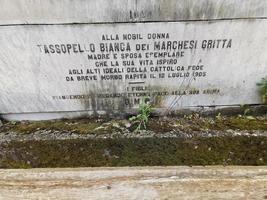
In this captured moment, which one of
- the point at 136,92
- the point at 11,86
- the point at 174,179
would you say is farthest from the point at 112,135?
the point at 11,86

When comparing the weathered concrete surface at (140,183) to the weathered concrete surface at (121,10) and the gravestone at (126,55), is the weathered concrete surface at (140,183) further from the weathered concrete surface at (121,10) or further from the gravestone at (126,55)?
the weathered concrete surface at (121,10)

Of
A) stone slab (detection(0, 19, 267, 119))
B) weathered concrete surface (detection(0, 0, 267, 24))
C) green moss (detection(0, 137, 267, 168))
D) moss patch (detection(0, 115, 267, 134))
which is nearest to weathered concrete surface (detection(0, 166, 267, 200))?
green moss (detection(0, 137, 267, 168))

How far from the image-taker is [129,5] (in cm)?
248

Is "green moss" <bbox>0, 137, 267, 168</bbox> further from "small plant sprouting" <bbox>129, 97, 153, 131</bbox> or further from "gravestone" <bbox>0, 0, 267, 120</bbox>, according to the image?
"gravestone" <bbox>0, 0, 267, 120</bbox>

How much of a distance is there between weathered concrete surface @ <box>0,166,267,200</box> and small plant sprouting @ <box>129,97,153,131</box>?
58 centimetres

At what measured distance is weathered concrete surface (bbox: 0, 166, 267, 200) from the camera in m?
2.50

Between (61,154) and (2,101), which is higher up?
(2,101)

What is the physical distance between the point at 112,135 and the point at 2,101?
3.42 feet

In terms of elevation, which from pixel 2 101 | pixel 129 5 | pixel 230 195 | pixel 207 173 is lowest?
pixel 230 195

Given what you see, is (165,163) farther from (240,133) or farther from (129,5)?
(129,5)

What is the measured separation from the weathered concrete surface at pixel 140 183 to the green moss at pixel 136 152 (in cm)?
14

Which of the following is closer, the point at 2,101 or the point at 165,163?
the point at 165,163

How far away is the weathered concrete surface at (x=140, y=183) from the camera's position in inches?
98.3

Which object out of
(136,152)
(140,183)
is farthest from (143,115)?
(140,183)
